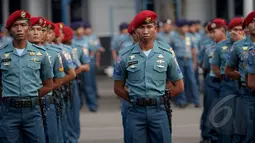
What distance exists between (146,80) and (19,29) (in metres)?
1.52

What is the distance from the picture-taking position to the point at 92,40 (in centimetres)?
2041

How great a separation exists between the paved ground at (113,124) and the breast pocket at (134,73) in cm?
465

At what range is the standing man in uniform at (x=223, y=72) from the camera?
428 inches

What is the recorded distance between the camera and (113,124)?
1562 cm

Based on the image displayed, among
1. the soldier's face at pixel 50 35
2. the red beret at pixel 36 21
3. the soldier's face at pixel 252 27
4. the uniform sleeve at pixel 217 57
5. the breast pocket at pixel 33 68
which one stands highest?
the red beret at pixel 36 21

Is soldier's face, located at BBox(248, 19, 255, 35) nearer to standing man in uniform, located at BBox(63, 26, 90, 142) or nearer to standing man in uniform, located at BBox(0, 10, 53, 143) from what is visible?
standing man in uniform, located at BBox(0, 10, 53, 143)

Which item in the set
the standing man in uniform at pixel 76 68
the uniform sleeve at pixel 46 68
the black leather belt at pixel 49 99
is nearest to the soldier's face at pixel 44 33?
the black leather belt at pixel 49 99

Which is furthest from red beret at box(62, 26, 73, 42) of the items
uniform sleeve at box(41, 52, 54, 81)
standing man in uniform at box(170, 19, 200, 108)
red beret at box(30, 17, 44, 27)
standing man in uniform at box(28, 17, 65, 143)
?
standing man in uniform at box(170, 19, 200, 108)

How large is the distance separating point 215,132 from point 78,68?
8.03 feet

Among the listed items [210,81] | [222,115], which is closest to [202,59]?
[210,81]

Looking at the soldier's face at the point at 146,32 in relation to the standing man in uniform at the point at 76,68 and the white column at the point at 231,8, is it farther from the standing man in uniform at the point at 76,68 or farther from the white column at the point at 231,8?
the white column at the point at 231,8

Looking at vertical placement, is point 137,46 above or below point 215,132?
above

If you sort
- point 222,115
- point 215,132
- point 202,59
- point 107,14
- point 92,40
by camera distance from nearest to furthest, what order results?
point 222,115, point 215,132, point 202,59, point 92,40, point 107,14

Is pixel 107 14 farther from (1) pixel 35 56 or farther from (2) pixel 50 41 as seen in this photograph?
(1) pixel 35 56
